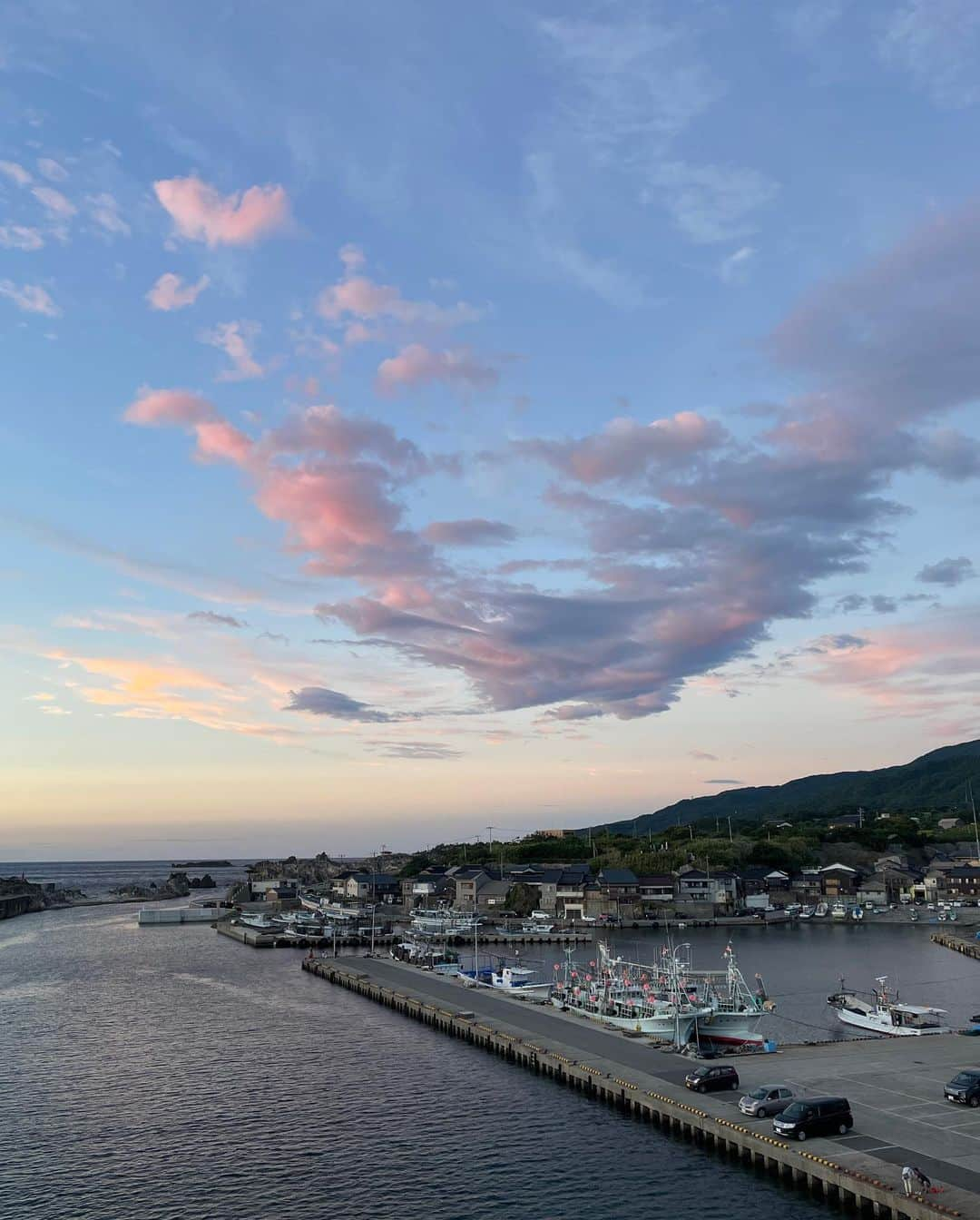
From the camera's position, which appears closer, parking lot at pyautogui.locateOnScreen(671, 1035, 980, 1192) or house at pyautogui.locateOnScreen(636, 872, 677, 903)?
parking lot at pyautogui.locateOnScreen(671, 1035, 980, 1192)

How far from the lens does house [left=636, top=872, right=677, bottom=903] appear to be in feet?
508

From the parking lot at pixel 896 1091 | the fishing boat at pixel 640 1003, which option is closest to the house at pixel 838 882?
the fishing boat at pixel 640 1003

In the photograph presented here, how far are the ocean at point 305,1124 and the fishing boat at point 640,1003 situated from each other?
8078 millimetres

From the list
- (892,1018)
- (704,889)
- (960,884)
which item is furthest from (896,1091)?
(960,884)

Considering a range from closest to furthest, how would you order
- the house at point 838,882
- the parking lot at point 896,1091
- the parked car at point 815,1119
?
the parking lot at point 896,1091, the parked car at point 815,1119, the house at point 838,882

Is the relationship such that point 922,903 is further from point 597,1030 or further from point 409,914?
point 597,1030

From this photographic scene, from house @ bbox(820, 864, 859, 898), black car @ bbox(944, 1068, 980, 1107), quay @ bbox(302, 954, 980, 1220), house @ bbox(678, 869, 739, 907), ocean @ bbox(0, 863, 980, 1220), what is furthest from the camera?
house @ bbox(820, 864, 859, 898)

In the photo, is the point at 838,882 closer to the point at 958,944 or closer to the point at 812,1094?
the point at 958,944

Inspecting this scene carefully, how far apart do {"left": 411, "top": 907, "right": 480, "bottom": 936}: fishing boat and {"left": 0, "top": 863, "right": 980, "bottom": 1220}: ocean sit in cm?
5076

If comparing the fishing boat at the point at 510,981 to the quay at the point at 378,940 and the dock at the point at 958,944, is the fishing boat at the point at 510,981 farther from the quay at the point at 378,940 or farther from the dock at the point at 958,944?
the dock at the point at 958,944

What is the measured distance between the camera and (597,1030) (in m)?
59.5

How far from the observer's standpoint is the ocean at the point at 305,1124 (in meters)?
34.9

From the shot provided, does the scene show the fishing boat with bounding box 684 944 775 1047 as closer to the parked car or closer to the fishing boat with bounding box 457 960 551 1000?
the parked car

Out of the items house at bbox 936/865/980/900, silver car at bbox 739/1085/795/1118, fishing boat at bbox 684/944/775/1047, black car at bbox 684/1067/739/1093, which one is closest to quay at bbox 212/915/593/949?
fishing boat at bbox 684/944/775/1047
